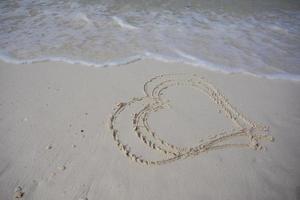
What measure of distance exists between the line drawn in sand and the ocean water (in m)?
0.60

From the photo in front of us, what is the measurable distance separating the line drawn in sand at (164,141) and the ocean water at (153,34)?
60cm

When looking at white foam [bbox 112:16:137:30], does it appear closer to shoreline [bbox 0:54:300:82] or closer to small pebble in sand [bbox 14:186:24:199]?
shoreline [bbox 0:54:300:82]

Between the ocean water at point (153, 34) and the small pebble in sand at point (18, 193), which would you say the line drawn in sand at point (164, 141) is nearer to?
the ocean water at point (153, 34)

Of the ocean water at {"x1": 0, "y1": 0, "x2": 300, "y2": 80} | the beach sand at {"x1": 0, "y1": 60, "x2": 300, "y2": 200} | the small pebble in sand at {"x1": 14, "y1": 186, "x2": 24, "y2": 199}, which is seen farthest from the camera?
the ocean water at {"x1": 0, "y1": 0, "x2": 300, "y2": 80}

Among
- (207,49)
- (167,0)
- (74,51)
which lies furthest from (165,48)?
(167,0)

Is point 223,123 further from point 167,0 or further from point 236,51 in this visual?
point 167,0

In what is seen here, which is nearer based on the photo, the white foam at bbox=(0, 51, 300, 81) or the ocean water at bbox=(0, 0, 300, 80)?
the white foam at bbox=(0, 51, 300, 81)

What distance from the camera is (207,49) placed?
437cm

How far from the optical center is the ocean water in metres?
3.99

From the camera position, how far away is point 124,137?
2.65 m

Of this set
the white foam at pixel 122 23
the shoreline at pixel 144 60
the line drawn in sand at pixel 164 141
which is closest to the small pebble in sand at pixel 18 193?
the line drawn in sand at pixel 164 141

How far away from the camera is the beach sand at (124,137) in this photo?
218 cm

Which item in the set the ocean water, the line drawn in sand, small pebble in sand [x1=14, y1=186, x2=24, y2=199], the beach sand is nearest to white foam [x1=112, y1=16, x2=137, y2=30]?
the ocean water

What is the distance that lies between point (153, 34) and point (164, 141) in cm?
283
